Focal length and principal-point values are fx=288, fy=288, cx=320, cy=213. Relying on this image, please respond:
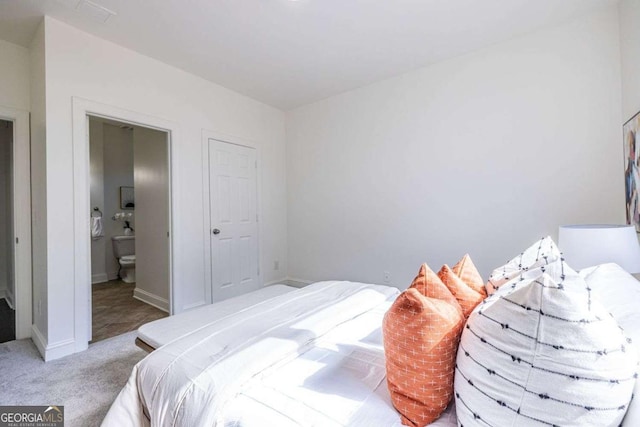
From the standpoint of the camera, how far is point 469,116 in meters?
2.91

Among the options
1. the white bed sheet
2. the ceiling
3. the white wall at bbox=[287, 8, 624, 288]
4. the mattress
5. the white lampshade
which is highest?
the ceiling

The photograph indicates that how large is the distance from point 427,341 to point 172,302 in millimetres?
3035

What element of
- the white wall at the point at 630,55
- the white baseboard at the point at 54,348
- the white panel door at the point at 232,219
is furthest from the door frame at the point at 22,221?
the white wall at the point at 630,55

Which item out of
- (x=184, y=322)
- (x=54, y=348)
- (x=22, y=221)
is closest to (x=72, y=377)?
(x=54, y=348)

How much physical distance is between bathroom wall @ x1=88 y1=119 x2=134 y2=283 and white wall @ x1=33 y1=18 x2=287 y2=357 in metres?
2.45

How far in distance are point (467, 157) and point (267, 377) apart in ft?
9.10

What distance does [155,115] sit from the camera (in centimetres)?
297

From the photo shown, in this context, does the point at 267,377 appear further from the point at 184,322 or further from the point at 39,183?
the point at 39,183

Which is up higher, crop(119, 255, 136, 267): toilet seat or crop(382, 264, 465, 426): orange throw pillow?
crop(382, 264, 465, 426): orange throw pillow

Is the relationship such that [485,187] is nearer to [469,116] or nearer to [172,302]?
[469,116]

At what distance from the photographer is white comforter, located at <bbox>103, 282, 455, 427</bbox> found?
906mm

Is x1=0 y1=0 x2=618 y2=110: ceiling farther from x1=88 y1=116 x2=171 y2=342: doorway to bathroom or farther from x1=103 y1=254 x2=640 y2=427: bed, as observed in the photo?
x1=103 y1=254 x2=640 y2=427: bed

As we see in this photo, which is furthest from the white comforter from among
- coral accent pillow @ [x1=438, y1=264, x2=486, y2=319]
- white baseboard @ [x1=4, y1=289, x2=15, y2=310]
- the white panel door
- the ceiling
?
white baseboard @ [x1=4, y1=289, x2=15, y2=310]

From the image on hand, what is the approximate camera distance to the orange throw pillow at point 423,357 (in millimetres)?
842
